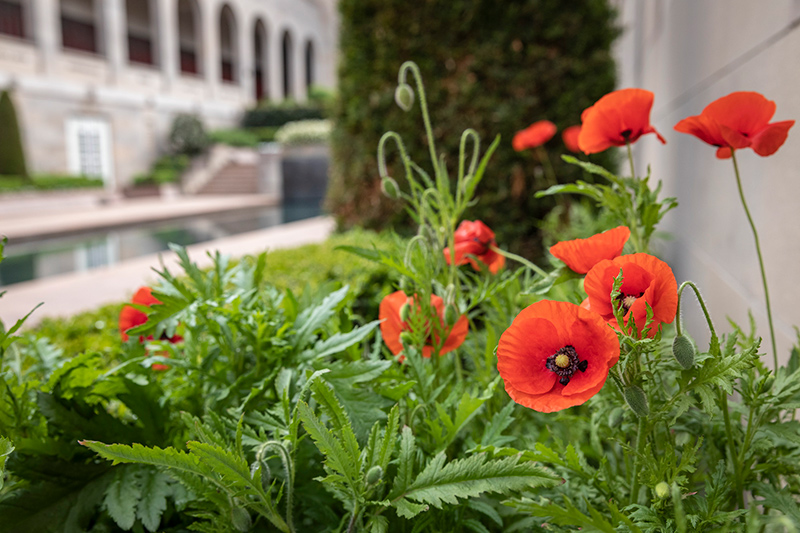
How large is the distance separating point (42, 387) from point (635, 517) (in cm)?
89

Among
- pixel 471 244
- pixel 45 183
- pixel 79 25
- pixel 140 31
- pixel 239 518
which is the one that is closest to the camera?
pixel 239 518

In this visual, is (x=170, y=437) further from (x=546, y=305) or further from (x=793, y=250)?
(x=793, y=250)

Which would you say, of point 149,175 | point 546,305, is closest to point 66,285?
point 546,305

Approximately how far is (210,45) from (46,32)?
7203 mm

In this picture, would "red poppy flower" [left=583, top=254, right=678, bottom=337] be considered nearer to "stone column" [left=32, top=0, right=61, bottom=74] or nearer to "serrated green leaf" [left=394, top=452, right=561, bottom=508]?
"serrated green leaf" [left=394, top=452, right=561, bottom=508]

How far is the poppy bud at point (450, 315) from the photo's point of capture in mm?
886

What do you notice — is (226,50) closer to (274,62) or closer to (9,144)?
(274,62)

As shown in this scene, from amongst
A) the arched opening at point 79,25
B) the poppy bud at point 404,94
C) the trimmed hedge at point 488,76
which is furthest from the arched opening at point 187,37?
the poppy bud at point 404,94

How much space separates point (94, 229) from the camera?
1035cm

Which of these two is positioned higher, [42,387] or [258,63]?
[258,63]

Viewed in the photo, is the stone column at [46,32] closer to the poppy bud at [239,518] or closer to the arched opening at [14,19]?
the arched opening at [14,19]

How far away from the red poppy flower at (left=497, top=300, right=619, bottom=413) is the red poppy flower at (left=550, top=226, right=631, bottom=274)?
0.40ft

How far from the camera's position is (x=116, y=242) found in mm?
9141

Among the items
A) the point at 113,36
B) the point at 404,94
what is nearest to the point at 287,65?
the point at 113,36
